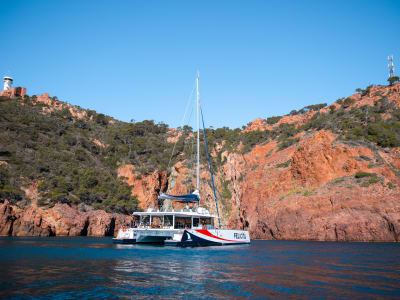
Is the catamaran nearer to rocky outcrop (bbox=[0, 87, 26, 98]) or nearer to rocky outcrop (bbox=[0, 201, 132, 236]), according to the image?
rocky outcrop (bbox=[0, 201, 132, 236])

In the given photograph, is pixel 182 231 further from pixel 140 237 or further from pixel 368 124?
pixel 368 124

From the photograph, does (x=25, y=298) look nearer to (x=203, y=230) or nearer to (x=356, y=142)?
(x=203, y=230)

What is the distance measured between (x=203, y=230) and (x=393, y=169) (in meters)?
31.3

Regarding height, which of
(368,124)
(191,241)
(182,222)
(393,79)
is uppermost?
(393,79)

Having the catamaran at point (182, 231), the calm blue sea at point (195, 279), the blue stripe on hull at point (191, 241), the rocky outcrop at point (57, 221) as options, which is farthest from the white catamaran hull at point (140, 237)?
the rocky outcrop at point (57, 221)

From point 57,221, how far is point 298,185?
127ft

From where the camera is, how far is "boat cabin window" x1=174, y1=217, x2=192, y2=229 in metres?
35.6

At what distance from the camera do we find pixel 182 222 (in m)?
35.8

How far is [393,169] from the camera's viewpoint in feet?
158

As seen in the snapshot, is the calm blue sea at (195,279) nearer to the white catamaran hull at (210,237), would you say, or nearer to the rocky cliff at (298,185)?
the white catamaran hull at (210,237)

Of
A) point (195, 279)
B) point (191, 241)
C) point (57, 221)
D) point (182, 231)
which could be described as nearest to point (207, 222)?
point (182, 231)

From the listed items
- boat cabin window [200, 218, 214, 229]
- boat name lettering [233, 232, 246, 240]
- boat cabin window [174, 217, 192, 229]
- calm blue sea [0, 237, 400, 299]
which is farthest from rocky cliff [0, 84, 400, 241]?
calm blue sea [0, 237, 400, 299]

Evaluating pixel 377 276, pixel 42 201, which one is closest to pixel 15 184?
pixel 42 201

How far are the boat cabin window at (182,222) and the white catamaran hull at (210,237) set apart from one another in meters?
2.93
